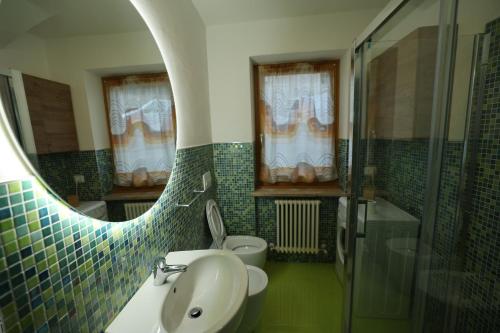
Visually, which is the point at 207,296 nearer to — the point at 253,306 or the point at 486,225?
the point at 253,306

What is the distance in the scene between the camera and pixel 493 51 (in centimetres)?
113

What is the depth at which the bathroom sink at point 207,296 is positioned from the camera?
821 mm

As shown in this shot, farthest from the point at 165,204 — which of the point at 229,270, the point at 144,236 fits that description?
the point at 229,270

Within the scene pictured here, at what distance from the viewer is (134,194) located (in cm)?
93

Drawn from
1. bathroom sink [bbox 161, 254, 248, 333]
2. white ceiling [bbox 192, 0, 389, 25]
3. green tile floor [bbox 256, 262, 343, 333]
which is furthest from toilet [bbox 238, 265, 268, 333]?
white ceiling [bbox 192, 0, 389, 25]

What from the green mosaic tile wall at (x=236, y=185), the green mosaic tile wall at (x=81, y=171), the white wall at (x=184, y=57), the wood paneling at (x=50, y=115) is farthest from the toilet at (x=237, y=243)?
the wood paneling at (x=50, y=115)

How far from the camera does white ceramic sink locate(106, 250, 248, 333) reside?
0.75 meters

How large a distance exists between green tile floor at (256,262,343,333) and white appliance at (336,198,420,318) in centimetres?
36

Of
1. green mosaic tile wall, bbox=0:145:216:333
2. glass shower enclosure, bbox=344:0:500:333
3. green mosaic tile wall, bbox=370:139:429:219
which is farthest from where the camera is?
green mosaic tile wall, bbox=370:139:429:219

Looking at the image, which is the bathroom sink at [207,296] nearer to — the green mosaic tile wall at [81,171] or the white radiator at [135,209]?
the white radiator at [135,209]

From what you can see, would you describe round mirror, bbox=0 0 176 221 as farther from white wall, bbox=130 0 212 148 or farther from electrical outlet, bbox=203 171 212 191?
electrical outlet, bbox=203 171 212 191

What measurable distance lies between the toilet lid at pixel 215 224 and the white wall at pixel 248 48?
0.68 metres

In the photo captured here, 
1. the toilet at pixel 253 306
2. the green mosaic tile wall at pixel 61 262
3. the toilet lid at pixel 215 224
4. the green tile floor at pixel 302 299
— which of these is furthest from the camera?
the toilet lid at pixel 215 224

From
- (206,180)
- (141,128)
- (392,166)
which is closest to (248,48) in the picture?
(206,180)
